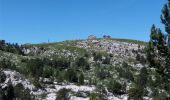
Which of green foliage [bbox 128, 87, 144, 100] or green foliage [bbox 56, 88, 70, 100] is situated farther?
green foliage [bbox 56, 88, 70, 100]

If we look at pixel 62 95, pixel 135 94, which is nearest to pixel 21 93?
pixel 62 95

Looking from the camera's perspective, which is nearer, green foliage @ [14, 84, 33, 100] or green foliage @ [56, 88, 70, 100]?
green foliage @ [14, 84, 33, 100]

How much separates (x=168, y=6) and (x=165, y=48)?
613cm

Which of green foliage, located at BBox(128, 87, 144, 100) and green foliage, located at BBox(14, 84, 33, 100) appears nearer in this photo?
green foliage, located at BBox(128, 87, 144, 100)

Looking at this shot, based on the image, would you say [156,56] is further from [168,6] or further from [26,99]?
[26,99]

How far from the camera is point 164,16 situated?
52719mm

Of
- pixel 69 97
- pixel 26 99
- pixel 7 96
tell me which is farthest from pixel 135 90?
pixel 7 96

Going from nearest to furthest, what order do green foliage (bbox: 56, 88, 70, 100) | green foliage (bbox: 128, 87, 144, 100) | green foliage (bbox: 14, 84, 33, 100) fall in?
green foliage (bbox: 128, 87, 144, 100) → green foliage (bbox: 14, 84, 33, 100) → green foliage (bbox: 56, 88, 70, 100)

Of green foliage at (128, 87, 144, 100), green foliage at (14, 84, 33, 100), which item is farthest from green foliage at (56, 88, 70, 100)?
green foliage at (128, 87, 144, 100)

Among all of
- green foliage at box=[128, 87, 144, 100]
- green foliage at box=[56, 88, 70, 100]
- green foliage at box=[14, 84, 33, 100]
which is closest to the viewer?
green foliage at box=[128, 87, 144, 100]

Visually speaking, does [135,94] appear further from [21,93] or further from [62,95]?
[21,93]

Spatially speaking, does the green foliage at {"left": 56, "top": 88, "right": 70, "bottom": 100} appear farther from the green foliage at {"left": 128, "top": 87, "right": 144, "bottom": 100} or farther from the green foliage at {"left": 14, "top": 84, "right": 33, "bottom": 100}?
the green foliage at {"left": 128, "top": 87, "right": 144, "bottom": 100}

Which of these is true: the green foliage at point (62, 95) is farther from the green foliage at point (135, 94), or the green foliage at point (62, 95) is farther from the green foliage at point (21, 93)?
the green foliage at point (135, 94)

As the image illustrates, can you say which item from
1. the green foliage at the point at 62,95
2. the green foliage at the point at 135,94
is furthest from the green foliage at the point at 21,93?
the green foliage at the point at 135,94
